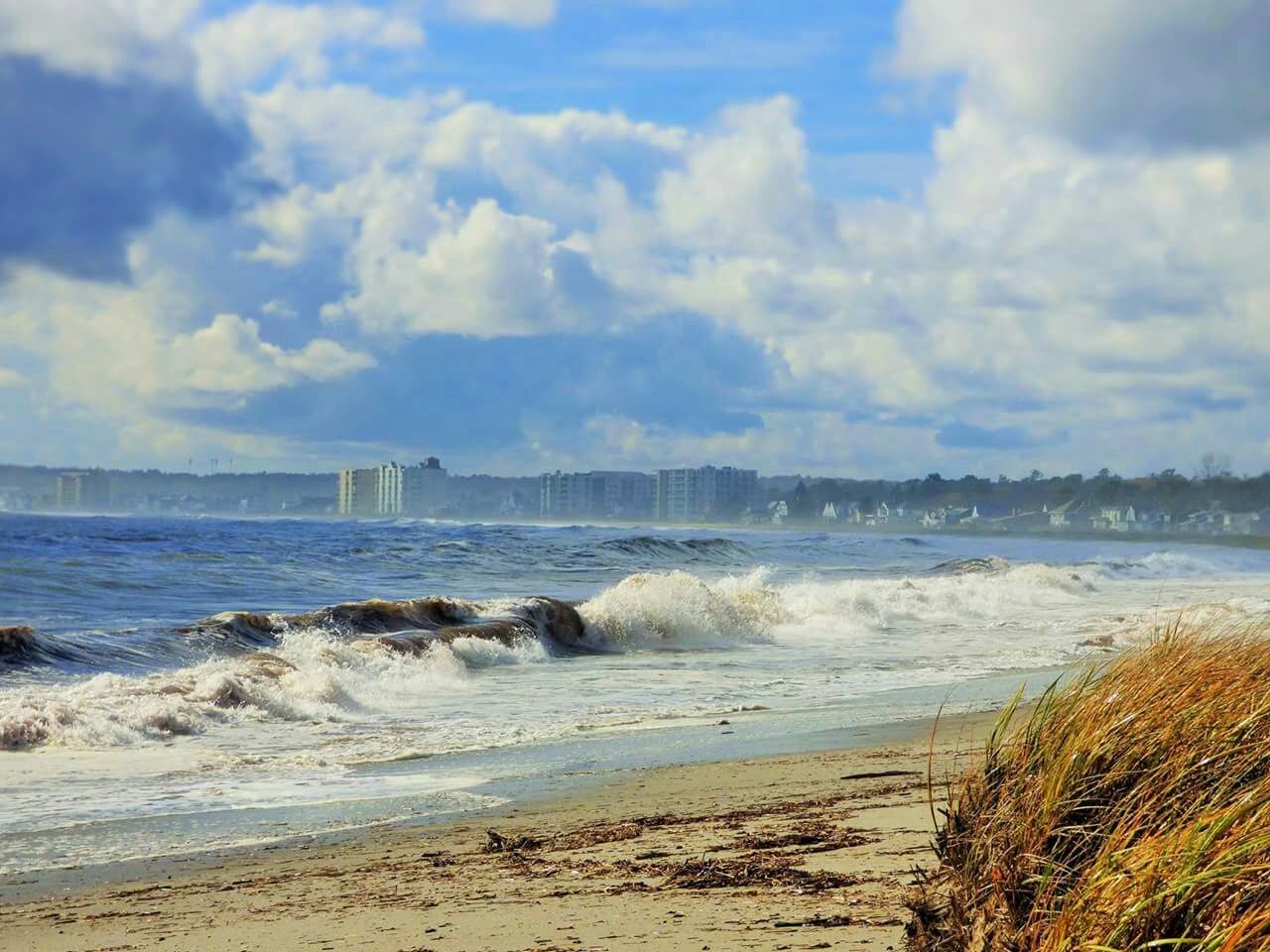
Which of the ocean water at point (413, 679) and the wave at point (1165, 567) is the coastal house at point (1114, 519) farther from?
the ocean water at point (413, 679)

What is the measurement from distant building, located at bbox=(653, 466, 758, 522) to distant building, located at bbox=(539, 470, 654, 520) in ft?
6.88

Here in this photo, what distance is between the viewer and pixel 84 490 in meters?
167

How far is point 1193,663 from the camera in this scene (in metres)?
4.51

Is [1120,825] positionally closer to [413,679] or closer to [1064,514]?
[413,679]

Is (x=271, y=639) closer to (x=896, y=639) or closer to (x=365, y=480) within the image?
(x=896, y=639)

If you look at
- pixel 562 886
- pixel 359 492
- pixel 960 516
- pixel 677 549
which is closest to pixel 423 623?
pixel 562 886

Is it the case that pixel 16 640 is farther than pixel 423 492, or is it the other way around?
pixel 423 492

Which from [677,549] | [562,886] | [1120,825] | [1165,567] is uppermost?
[1120,825]

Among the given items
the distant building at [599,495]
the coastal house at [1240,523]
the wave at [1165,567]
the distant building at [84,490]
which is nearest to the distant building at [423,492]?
the distant building at [599,495]

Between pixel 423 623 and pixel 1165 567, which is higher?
pixel 423 623

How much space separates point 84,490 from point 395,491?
1707 inches

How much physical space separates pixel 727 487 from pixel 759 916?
584 feet

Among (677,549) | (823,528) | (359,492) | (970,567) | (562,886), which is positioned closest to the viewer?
(562,886)

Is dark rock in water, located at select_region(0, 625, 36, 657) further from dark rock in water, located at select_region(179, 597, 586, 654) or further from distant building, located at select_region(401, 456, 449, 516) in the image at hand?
distant building, located at select_region(401, 456, 449, 516)
